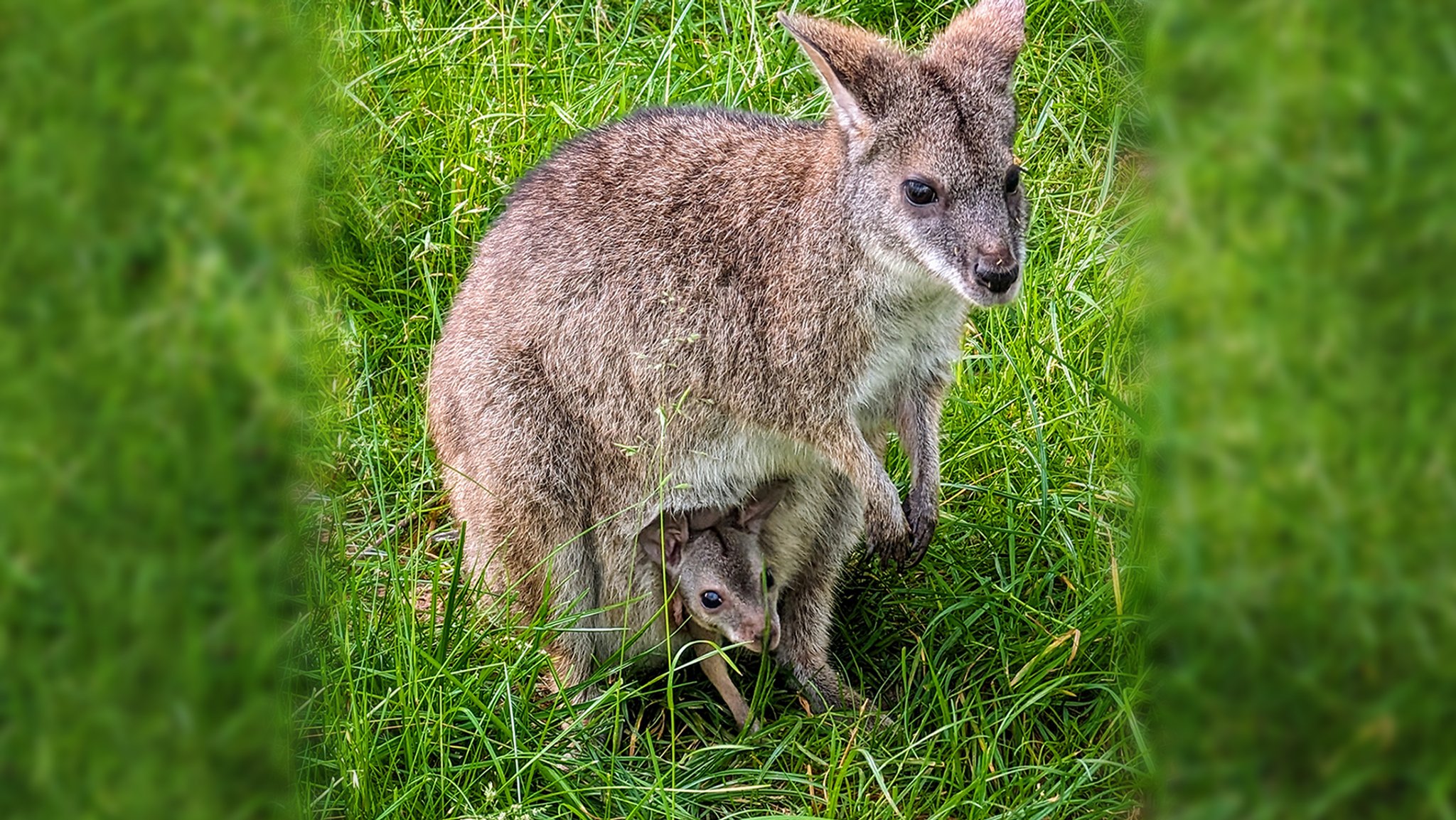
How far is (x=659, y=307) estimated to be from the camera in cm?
462

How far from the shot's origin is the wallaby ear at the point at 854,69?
4.28m

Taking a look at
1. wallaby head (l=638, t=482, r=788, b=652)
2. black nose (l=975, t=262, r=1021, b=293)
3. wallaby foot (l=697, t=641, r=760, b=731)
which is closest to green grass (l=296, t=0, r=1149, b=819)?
wallaby foot (l=697, t=641, r=760, b=731)

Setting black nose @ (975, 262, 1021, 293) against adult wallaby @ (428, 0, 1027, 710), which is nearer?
black nose @ (975, 262, 1021, 293)

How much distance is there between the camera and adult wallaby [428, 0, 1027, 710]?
14.2ft

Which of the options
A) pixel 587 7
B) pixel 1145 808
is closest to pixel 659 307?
pixel 587 7

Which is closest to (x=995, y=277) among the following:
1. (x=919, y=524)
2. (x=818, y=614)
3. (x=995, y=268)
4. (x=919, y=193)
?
(x=995, y=268)

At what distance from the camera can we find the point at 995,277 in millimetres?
4023

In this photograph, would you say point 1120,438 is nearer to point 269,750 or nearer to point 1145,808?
point 1145,808

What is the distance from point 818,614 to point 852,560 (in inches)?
17.6

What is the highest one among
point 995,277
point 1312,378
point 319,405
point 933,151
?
point 1312,378

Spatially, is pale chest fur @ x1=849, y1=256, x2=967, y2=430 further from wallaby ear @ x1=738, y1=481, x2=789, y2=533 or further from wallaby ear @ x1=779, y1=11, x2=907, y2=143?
wallaby ear @ x1=779, y1=11, x2=907, y2=143

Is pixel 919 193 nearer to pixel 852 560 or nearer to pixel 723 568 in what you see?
pixel 723 568

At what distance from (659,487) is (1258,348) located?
3078 mm

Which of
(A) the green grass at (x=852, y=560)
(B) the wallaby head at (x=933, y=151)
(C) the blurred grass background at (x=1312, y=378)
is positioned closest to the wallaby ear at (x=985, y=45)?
(B) the wallaby head at (x=933, y=151)
